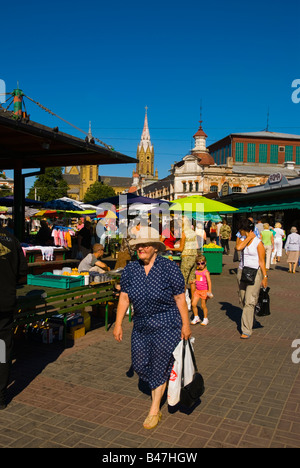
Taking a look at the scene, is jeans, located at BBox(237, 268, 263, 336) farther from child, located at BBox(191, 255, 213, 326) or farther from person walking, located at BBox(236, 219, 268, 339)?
child, located at BBox(191, 255, 213, 326)

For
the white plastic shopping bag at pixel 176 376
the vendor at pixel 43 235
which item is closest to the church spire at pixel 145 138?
the vendor at pixel 43 235

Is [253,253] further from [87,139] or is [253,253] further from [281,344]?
[87,139]

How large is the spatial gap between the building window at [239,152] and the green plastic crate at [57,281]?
5771 cm

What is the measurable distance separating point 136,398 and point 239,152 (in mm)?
60103

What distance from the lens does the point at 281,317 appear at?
8016mm

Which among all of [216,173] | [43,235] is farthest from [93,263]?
[216,173]

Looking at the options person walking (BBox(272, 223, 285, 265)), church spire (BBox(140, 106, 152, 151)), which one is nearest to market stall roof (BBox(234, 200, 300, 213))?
person walking (BBox(272, 223, 285, 265))

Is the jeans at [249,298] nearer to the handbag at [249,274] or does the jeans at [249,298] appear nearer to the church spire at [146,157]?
the handbag at [249,274]

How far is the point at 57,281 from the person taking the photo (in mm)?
6117

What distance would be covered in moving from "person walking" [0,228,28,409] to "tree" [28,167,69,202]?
57.2 metres

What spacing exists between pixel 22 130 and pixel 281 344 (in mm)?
5723

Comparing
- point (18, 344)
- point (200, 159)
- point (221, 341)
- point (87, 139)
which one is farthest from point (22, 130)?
point (200, 159)

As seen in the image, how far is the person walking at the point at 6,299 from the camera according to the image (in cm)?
388

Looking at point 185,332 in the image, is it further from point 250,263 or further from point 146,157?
point 146,157
